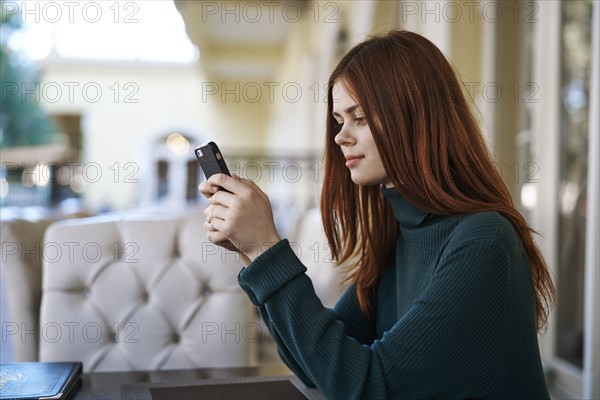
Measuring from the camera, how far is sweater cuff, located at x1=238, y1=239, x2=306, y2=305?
920 millimetres

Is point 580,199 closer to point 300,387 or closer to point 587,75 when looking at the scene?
point 587,75

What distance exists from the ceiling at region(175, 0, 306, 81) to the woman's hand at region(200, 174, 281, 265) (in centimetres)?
722

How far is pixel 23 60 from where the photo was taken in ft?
51.4

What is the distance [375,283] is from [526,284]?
388 mm

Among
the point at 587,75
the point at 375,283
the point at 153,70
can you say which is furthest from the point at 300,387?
the point at 153,70

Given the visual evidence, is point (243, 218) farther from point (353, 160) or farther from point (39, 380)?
point (39, 380)

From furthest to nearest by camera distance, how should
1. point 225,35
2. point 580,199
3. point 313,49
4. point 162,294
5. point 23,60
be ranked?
point 23,60 → point 225,35 → point 313,49 → point 580,199 → point 162,294

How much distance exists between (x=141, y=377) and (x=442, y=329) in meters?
0.71

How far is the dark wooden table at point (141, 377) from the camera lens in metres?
1.23

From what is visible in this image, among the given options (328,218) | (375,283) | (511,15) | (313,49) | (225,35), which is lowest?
(375,283)

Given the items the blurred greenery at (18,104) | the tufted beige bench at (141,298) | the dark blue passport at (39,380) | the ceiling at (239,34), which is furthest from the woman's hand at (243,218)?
the blurred greenery at (18,104)

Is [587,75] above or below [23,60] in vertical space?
below

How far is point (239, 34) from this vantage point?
11.5m

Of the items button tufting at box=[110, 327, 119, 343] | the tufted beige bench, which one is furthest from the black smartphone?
→ button tufting at box=[110, 327, 119, 343]
